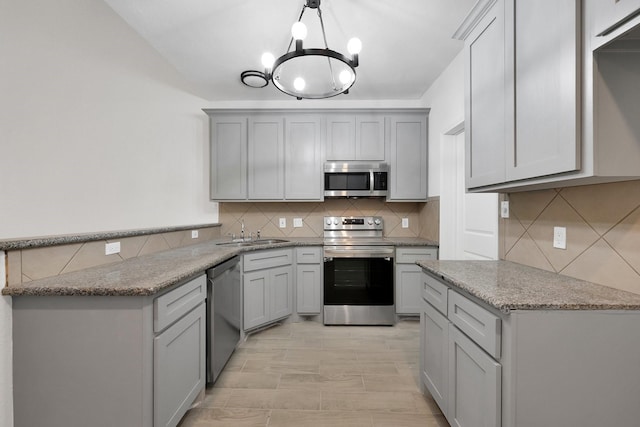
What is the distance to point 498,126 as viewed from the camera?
1.42 m

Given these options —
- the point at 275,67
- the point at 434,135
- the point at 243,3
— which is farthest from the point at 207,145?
the point at 434,135

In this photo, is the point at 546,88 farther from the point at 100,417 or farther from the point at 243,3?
the point at 100,417

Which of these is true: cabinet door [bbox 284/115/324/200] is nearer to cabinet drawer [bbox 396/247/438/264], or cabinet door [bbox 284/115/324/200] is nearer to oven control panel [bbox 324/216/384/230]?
oven control panel [bbox 324/216/384/230]

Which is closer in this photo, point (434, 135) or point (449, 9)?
point (449, 9)

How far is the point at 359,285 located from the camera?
2.92 meters

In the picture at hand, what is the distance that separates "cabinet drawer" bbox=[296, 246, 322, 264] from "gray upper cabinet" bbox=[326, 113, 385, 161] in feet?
3.60

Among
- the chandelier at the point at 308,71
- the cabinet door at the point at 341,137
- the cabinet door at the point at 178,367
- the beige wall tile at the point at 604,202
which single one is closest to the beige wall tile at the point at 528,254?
the beige wall tile at the point at 604,202

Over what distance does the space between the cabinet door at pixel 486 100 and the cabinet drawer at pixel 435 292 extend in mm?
637

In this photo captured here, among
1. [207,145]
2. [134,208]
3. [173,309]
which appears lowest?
[173,309]

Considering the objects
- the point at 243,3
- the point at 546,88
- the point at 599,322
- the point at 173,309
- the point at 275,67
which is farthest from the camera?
the point at 243,3

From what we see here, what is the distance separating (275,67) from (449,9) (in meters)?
1.34

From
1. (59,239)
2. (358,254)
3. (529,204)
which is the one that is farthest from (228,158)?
(529,204)

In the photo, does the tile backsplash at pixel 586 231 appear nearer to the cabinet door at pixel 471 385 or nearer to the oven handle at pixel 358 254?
the cabinet door at pixel 471 385

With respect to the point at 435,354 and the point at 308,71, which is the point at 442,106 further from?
the point at 435,354
